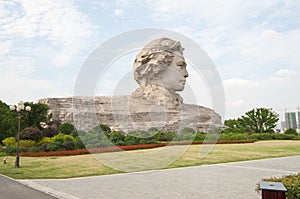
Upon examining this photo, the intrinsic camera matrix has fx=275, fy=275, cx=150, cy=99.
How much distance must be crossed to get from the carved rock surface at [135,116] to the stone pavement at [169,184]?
13.9 meters

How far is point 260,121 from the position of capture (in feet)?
107

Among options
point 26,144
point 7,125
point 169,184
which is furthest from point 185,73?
point 169,184

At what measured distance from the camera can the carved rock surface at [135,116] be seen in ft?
80.1

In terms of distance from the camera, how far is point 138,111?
2938 cm

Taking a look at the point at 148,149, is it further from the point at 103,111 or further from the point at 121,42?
the point at 103,111

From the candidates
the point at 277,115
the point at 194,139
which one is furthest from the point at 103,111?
the point at 277,115

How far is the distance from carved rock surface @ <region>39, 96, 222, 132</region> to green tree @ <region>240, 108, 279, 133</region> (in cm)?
Result: 462

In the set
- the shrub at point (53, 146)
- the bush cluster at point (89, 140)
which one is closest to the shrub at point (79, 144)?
the bush cluster at point (89, 140)

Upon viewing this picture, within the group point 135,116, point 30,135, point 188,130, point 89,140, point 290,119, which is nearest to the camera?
point 89,140

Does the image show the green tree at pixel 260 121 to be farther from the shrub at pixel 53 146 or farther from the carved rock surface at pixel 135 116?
the shrub at pixel 53 146

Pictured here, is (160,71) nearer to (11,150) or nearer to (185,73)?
(185,73)

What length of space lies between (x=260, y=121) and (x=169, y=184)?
2819cm

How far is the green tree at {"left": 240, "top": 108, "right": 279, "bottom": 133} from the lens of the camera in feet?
105

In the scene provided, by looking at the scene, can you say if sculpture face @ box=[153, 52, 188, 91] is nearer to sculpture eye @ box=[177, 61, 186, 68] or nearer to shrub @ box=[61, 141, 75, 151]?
sculpture eye @ box=[177, 61, 186, 68]
